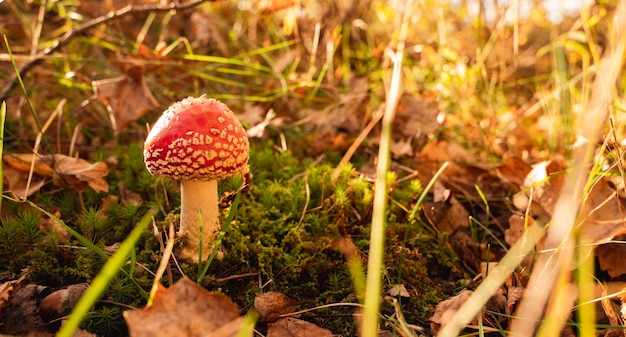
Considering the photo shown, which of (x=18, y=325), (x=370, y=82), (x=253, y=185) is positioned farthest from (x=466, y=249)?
(x=370, y=82)

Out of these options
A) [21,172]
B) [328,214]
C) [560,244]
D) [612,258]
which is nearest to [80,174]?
[21,172]

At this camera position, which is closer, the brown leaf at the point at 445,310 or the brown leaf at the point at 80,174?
the brown leaf at the point at 445,310

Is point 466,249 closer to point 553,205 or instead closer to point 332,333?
point 553,205

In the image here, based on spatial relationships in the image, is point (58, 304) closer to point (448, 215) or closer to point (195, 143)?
point (195, 143)

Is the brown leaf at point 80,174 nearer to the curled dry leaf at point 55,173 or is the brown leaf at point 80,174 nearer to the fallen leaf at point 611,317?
the curled dry leaf at point 55,173

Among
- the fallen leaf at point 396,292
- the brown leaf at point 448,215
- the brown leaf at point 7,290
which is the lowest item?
the fallen leaf at point 396,292

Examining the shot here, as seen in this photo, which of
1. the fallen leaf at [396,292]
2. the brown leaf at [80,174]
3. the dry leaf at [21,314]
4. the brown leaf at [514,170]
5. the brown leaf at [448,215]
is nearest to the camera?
the dry leaf at [21,314]

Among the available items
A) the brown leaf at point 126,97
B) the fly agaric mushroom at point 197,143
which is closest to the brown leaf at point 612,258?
the fly agaric mushroom at point 197,143
